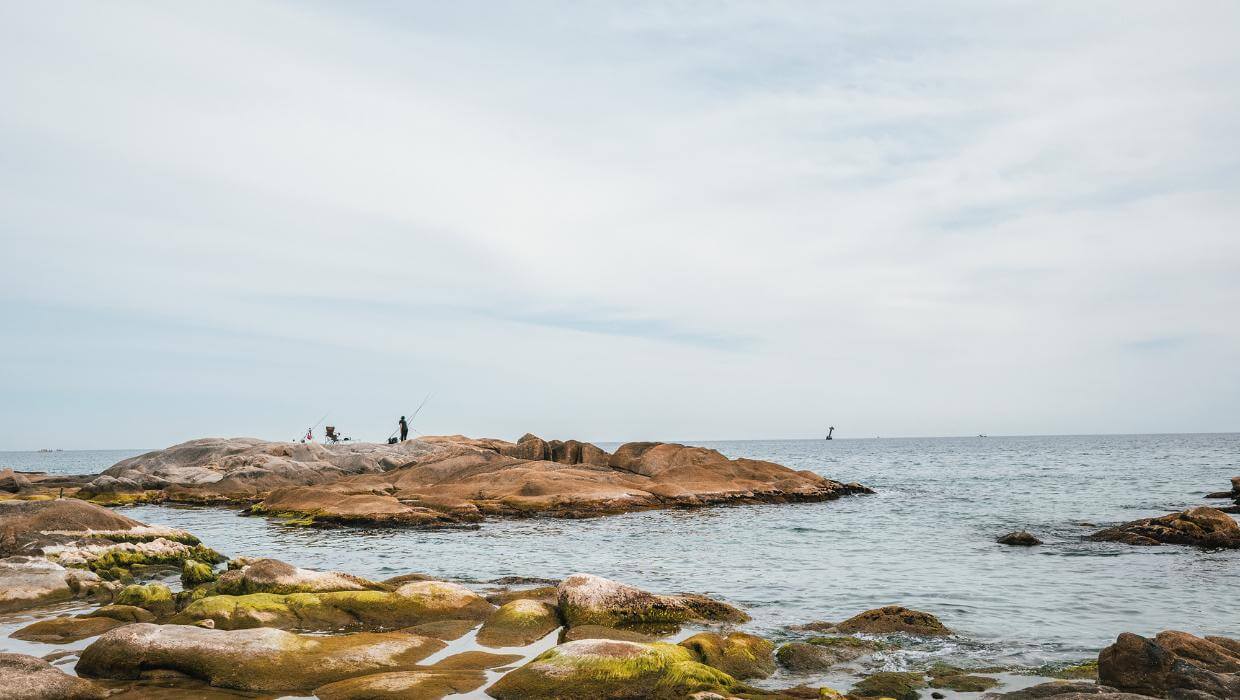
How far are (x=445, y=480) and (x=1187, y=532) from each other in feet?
117

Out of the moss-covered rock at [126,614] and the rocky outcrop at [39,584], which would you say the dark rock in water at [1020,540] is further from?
the rocky outcrop at [39,584]

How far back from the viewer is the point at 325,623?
49.8ft

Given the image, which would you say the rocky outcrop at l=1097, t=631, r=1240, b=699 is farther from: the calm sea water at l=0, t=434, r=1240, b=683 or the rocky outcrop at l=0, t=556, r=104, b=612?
the rocky outcrop at l=0, t=556, r=104, b=612

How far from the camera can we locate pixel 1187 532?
28.3 m

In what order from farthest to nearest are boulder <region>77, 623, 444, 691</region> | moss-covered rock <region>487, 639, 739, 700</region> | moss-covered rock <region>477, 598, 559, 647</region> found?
moss-covered rock <region>477, 598, 559, 647</region>, boulder <region>77, 623, 444, 691</region>, moss-covered rock <region>487, 639, 739, 700</region>

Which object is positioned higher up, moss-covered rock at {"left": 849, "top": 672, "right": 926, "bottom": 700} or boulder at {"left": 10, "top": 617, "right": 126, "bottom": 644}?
boulder at {"left": 10, "top": 617, "right": 126, "bottom": 644}

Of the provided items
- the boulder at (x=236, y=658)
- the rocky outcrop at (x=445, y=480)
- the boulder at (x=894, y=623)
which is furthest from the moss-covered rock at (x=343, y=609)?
the rocky outcrop at (x=445, y=480)

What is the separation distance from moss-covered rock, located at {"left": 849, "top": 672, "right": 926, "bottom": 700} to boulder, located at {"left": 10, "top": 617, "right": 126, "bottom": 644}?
12919 mm

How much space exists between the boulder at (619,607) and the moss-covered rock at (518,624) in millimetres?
393

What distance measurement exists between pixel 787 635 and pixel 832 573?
27.7 feet

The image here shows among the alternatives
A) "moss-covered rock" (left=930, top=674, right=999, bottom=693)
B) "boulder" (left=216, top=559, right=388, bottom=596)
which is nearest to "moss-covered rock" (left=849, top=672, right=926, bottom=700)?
"moss-covered rock" (left=930, top=674, right=999, bottom=693)

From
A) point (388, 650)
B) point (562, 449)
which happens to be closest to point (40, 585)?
point (388, 650)

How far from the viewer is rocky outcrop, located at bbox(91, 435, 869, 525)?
133 ft

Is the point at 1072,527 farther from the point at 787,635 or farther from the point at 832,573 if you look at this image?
the point at 787,635
